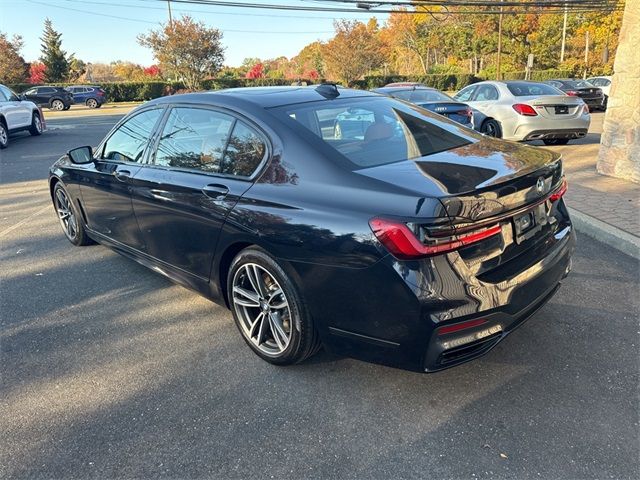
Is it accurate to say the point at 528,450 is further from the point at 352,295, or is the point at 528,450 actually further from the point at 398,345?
the point at 352,295

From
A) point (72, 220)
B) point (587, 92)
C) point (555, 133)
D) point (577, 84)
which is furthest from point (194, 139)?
point (577, 84)

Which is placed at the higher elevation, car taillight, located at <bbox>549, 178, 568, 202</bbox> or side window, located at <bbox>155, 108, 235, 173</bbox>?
side window, located at <bbox>155, 108, 235, 173</bbox>

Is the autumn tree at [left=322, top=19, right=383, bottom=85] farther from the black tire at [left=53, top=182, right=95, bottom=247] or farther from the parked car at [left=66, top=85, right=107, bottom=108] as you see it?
the black tire at [left=53, top=182, right=95, bottom=247]

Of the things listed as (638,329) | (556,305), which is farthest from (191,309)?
(638,329)

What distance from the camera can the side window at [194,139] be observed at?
3197 millimetres

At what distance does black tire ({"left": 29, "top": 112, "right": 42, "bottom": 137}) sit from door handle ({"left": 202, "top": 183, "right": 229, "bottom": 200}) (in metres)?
15.5

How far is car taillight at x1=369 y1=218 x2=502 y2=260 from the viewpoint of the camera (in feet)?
7.16

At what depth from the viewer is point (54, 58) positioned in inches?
1865

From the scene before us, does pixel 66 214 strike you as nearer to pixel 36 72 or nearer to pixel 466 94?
pixel 466 94

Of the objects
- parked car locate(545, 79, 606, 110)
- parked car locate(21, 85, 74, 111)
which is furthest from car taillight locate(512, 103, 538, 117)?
parked car locate(21, 85, 74, 111)

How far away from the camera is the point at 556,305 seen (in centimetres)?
359

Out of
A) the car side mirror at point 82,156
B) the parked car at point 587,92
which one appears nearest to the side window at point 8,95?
the car side mirror at point 82,156

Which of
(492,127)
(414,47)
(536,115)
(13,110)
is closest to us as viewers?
(536,115)

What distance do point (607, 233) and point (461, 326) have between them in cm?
334
